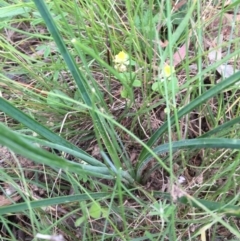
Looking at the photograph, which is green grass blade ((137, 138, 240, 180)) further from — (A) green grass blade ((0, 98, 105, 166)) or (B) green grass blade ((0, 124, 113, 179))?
(B) green grass blade ((0, 124, 113, 179))

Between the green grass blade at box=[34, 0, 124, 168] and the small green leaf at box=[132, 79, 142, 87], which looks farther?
the small green leaf at box=[132, 79, 142, 87]

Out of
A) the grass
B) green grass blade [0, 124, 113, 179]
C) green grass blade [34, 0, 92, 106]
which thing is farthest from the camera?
the grass

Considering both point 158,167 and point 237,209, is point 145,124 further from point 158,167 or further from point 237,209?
point 237,209

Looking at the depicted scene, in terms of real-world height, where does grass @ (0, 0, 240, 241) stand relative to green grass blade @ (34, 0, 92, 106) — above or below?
below

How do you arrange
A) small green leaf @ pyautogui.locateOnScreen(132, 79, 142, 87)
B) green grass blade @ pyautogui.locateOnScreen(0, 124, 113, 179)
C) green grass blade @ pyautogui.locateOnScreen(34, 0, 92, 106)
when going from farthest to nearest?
small green leaf @ pyautogui.locateOnScreen(132, 79, 142, 87) → green grass blade @ pyautogui.locateOnScreen(34, 0, 92, 106) → green grass blade @ pyautogui.locateOnScreen(0, 124, 113, 179)

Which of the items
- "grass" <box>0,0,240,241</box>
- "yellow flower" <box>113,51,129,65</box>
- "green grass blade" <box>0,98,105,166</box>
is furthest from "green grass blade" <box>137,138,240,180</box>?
"yellow flower" <box>113,51,129,65</box>

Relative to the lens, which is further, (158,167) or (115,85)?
(115,85)

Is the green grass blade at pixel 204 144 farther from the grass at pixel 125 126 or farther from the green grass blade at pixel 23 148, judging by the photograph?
the green grass blade at pixel 23 148

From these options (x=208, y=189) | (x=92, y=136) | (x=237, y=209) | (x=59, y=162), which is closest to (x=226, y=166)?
(x=208, y=189)

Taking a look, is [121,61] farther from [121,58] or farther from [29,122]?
[29,122]
